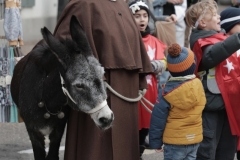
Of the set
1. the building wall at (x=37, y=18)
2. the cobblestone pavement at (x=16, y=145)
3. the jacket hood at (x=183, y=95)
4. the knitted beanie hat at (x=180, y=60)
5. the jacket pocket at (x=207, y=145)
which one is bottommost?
the cobblestone pavement at (x=16, y=145)

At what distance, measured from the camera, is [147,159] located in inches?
280

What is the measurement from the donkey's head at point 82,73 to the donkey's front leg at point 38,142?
722 mm

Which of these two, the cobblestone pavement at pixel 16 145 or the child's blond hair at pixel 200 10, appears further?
the cobblestone pavement at pixel 16 145

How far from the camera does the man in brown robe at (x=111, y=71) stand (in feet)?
16.3

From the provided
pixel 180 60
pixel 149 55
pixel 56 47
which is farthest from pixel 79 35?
pixel 149 55

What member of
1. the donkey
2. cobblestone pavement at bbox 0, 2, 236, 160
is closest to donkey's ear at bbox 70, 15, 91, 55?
the donkey

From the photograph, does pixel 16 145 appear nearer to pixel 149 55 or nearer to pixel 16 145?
pixel 16 145

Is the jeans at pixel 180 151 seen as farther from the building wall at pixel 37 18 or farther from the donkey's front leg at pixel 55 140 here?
the building wall at pixel 37 18

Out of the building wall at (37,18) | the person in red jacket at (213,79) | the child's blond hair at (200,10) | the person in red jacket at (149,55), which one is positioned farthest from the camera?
the building wall at (37,18)

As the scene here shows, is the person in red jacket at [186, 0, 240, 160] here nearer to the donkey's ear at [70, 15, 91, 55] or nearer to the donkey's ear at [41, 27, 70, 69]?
the donkey's ear at [70, 15, 91, 55]

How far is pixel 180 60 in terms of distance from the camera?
5086mm

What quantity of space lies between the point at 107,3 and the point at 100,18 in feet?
0.61

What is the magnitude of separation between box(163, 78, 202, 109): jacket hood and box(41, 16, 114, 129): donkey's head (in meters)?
0.62

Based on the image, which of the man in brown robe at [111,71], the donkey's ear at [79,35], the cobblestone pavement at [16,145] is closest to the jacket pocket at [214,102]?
the man in brown robe at [111,71]
